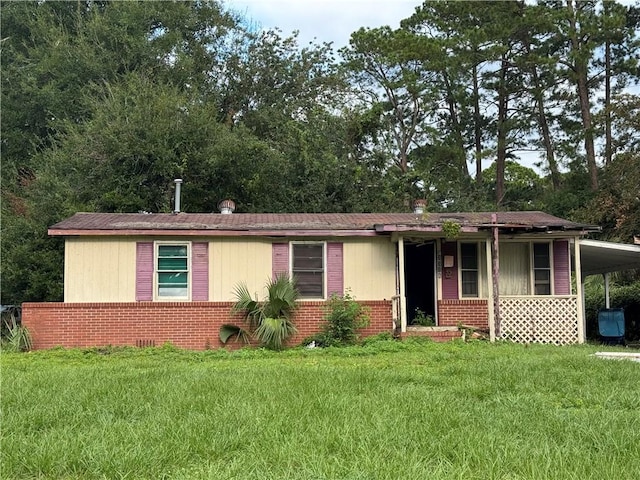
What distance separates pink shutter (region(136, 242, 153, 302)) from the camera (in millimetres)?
12727

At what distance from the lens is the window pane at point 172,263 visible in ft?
42.4

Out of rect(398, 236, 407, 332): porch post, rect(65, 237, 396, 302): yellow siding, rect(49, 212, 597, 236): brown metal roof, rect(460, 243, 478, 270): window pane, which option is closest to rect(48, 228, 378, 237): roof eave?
rect(49, 212, 597, 236): brown metal roof

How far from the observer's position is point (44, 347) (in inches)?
480

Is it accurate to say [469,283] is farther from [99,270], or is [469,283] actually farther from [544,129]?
[544,129]

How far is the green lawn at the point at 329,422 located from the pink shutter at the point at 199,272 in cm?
438

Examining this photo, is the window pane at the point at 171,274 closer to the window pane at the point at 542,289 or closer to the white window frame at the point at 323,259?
the white window frame at the point at 323,259

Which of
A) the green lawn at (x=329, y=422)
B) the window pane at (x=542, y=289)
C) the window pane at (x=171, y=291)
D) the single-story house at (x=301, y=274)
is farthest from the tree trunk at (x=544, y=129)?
the green lawn at (x=329, y=422)

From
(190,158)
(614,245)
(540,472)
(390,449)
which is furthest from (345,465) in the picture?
(190,158)

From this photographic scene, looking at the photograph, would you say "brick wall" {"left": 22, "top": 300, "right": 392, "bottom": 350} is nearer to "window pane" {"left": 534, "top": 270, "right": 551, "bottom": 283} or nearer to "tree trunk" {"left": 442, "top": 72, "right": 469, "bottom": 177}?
"window pane" {"left": 534, "top": 270, "right": 551, "bottom": 283}

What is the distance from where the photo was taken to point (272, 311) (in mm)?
12508

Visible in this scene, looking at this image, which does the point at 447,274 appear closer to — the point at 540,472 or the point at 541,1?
the point at 540,472

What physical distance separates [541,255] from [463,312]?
2.32 m

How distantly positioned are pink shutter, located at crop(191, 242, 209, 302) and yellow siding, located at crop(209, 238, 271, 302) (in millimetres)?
88

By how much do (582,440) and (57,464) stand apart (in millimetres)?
3856
